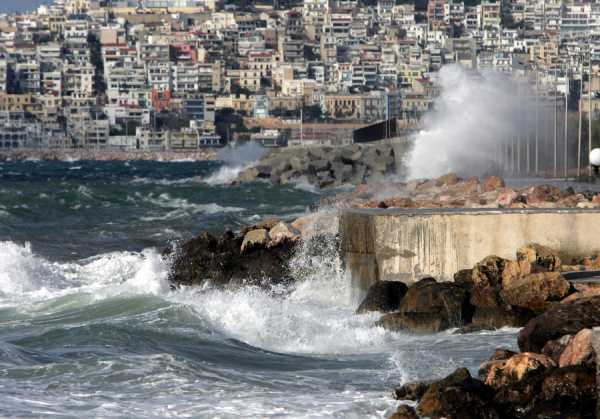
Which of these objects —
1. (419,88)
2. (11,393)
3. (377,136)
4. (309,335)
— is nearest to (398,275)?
(309,335)

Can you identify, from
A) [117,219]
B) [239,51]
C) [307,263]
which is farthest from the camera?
[239,51]

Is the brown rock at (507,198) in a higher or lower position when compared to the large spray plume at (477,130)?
higher

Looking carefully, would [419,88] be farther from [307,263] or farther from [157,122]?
[307,263]

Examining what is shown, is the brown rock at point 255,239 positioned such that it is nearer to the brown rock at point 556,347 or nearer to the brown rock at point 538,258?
the brown rock at point 538,258

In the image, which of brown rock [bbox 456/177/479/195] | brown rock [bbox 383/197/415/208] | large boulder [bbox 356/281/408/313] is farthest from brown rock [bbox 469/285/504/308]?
brown rock [bbox 456/177/479/195]

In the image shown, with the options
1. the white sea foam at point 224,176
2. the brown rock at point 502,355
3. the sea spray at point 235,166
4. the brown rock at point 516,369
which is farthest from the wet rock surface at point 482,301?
the sea spray at point 235,166

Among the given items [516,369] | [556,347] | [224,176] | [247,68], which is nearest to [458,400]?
[516,369]

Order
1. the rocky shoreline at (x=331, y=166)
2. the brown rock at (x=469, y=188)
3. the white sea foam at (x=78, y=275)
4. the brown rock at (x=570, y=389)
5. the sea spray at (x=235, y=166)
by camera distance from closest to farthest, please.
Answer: the brown rock at (x=570, y=389) < the white sea foam at (x=78, y=275) < the brown rock at (x=469, y=188) < the rocky shoreline at (x=331, y=166) < the sea spray at (x=235, y=166)
